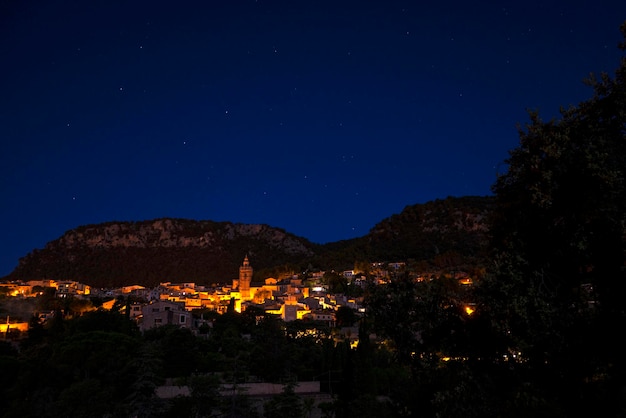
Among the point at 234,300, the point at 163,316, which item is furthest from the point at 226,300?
the point at 163,316

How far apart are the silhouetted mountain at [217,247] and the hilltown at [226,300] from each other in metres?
25.1

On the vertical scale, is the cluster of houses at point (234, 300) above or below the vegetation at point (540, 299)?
above

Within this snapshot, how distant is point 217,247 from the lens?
547 ft

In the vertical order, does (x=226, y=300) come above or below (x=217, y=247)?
below

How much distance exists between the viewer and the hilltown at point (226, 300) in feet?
192

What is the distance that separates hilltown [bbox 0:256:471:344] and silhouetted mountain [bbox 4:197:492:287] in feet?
82.3

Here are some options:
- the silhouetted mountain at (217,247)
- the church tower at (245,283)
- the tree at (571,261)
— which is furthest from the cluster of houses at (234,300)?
the tree at (571,261)

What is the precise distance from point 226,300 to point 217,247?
8169 cm

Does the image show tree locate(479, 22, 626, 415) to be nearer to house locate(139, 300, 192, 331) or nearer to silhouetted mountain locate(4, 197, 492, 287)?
house locate(139, 300, 192, 331)

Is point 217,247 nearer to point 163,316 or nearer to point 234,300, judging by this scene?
point 234,300

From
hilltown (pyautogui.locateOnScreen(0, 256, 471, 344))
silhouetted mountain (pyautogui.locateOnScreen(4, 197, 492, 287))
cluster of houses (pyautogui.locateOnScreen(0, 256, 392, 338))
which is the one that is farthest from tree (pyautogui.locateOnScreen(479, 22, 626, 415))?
silhouetted mountain (pyautogui.locateOnScreen(4, 197, 492, 287))

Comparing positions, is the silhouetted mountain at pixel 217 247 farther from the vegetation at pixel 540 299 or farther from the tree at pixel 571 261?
the tree at pixel 571 261

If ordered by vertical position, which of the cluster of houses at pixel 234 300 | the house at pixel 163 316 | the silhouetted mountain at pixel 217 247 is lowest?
the house at pixel 163 316

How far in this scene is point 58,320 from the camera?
5091 cm
